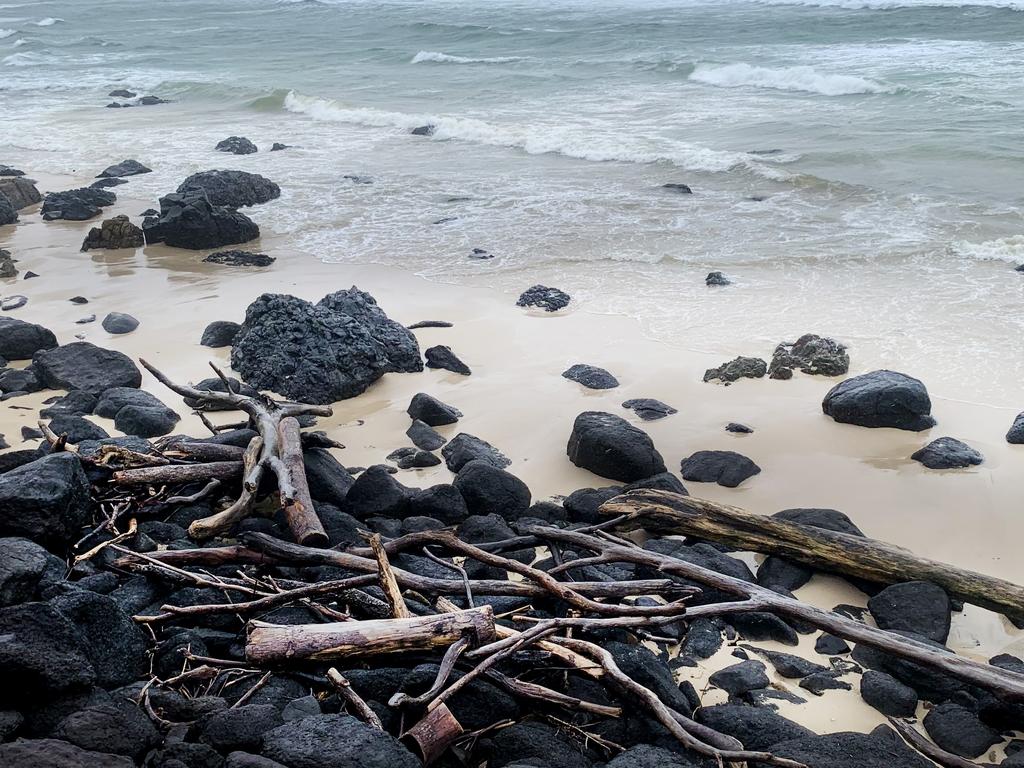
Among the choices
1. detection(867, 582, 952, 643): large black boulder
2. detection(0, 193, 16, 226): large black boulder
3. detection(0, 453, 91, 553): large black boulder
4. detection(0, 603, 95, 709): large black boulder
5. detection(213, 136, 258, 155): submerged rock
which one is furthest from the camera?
detection(213, 136, 258, 155): submerged rock

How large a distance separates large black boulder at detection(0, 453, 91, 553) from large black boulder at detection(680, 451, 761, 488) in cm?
369

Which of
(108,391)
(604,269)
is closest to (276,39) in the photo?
(604,269)

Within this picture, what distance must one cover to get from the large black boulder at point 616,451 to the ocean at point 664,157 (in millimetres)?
2507

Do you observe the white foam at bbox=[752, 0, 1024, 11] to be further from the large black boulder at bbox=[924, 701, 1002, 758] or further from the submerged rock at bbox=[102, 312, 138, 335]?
the large black boulder at bbox=[924, 701, 1002, 758]

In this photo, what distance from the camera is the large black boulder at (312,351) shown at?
7520mm

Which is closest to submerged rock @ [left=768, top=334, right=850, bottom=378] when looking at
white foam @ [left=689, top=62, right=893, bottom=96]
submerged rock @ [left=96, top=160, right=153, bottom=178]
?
submerged rock @ [left=96, top=160, right=153, bottom=178]

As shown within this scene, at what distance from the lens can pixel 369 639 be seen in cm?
361

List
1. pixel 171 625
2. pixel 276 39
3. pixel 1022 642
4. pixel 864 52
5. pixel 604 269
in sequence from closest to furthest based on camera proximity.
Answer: pixel 171 625, pixel 1022 642, pixel 604 269, pixel 864 52, pixel 276 39

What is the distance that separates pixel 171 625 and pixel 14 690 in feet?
2.62

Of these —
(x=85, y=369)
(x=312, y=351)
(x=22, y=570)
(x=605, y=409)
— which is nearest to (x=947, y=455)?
(x=605, y=409)

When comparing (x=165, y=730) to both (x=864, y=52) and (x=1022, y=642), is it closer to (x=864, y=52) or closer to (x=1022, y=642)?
(x=1022, y=642)

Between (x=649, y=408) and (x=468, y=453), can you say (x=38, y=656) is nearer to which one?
(x=468, y=453)

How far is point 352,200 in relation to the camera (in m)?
14.5

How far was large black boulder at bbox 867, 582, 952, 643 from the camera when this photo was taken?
14.9ft
